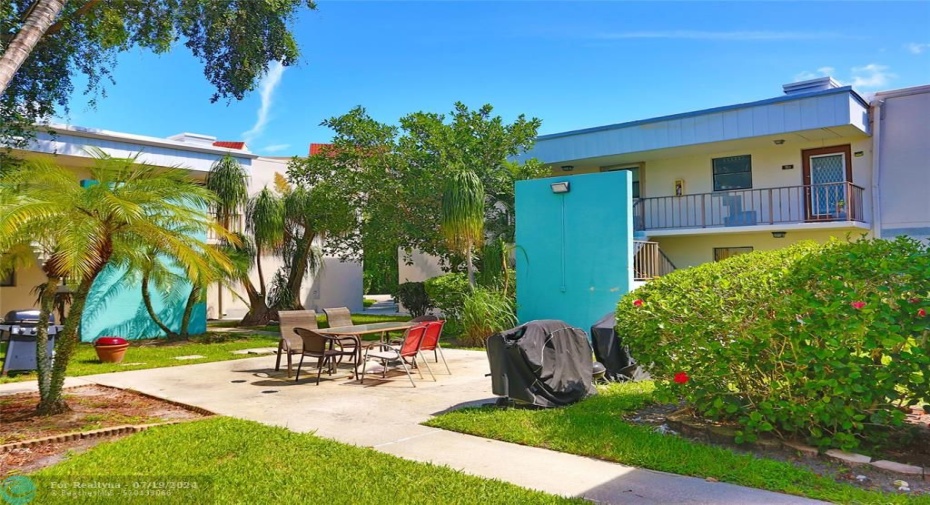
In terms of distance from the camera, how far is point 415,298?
21.1 meters

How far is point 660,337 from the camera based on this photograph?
5.95 m

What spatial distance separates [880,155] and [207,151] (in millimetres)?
19125

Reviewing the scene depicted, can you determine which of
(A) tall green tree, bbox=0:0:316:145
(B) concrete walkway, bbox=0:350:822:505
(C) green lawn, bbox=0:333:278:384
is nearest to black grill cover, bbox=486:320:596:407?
(B) concrete walkway, bbox=0:350:822:505

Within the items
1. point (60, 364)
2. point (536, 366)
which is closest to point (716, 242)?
point (536, 366)

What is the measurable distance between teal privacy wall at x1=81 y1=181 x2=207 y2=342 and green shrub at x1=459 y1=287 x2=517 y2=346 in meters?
6.94

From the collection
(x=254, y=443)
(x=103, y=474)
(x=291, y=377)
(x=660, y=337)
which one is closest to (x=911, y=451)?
(x=660, y=337)

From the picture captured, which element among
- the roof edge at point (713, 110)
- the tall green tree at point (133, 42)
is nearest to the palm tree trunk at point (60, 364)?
the tall green tree at point (133, 42)

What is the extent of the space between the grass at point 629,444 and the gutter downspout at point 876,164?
11.6m

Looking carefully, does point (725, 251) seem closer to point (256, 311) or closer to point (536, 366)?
point (536, 366)

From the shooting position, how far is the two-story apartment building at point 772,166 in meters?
15.1

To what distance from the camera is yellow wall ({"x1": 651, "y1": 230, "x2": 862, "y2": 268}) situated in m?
16.4

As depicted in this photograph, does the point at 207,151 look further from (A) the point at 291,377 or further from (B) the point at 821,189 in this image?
(B) the point at 821,189

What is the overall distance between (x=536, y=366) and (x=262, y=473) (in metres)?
3.21

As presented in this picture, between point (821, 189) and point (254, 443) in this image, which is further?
point (821, 189)
